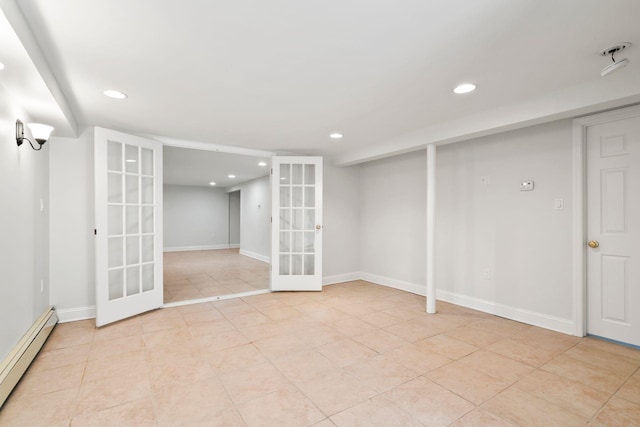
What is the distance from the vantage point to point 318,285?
492cm

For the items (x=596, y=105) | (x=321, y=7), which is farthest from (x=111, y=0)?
(x=596, y=105)

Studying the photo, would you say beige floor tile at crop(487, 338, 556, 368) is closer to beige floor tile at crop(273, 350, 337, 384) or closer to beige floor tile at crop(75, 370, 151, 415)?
beige floor tile at crop(273, 350, 337, 384)

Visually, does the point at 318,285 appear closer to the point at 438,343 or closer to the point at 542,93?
the point at 438,343

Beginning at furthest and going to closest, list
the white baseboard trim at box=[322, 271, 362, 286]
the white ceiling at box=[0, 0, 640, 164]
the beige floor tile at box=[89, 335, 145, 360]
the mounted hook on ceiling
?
the white baseboard trim at box=[322, 271, 362, 286], the beige floor tile at box=[89, 335, 145, 360], the mounted hook on ceiling, the white ceiling at box=[0, 0, 640, 164]

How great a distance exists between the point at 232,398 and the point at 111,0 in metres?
2.40

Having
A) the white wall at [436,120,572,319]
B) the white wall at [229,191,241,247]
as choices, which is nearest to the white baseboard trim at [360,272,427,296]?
the white wall at [436,120,572,319]

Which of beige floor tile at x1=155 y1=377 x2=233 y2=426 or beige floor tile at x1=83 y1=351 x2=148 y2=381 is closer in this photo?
beige floor tile at x1=155 y1=377 x2=233 y2=426

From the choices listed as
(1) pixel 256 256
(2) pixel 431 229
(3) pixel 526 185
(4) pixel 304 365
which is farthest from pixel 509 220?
(1) pixel 256 256

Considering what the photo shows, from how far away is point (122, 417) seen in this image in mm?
1883

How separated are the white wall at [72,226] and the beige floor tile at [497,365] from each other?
4.14 metres

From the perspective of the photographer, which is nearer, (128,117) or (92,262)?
(128,117)

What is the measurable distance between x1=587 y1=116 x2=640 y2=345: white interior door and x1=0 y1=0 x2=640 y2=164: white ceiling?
0.57 m

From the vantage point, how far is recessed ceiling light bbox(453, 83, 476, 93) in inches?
99.7

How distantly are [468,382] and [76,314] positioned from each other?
4.15 m
